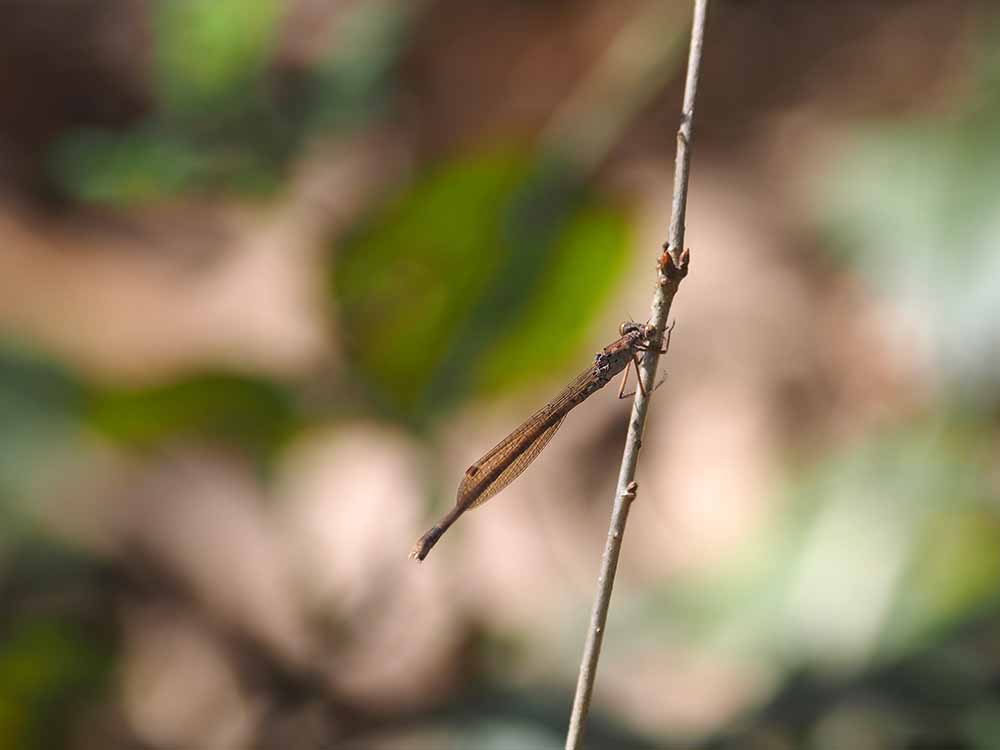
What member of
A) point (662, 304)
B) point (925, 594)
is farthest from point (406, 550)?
point (662, 304)

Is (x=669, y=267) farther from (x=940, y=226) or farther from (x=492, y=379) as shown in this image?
(x=940, y=226)

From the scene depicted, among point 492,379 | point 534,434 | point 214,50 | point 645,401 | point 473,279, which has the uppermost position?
point 214,50

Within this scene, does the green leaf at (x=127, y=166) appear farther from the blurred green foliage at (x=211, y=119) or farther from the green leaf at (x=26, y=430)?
the green leaf at (x=26, y=430)

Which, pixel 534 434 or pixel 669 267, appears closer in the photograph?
pixel 669 267

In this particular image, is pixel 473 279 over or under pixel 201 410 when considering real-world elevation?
over

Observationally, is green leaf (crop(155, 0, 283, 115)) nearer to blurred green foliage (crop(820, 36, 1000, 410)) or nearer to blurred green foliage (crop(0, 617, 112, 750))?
blurred green foliage (crop(0, 617, 112, 750))

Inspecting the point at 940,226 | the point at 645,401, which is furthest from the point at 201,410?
the point at 940,226

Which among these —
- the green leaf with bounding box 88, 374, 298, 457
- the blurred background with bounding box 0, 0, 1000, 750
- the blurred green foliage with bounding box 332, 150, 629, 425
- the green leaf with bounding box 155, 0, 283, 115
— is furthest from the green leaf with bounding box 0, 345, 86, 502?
the blurred green foliage with bounding box 332, 150, 629, 425
